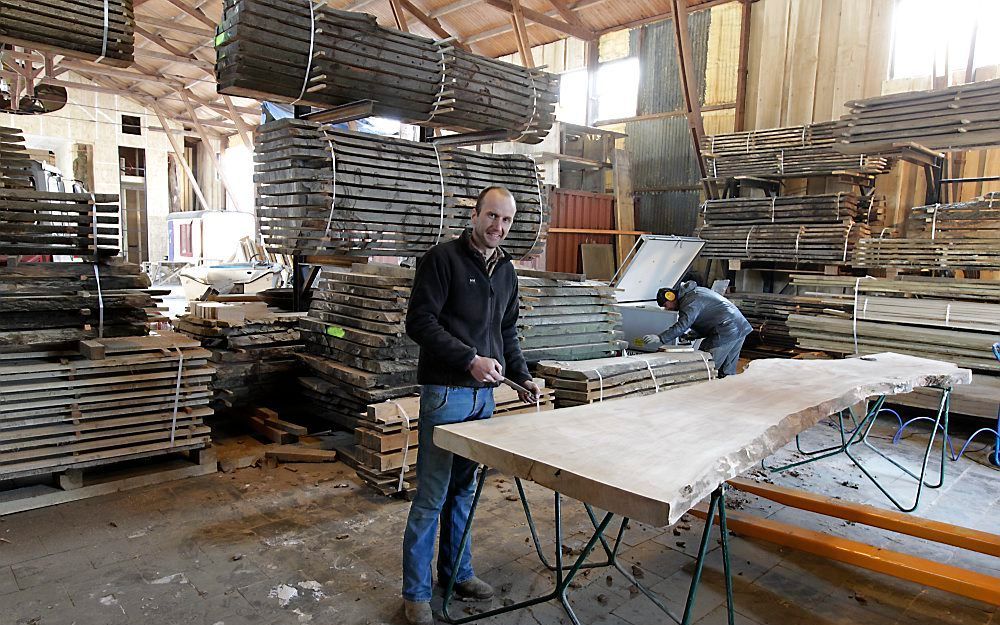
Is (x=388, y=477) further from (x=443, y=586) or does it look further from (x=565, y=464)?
(x=565, y=464)

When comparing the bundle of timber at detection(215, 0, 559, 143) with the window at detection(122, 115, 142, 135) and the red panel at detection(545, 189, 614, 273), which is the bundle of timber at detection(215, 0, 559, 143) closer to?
the red panel at detection(545, 189, 614, 273)

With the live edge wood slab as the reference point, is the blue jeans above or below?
below

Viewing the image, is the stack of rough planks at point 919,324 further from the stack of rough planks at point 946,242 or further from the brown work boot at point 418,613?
the brown work boot at point 418,613

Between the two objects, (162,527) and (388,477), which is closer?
(162,527)

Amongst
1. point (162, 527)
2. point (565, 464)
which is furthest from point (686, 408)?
point (162, 527)

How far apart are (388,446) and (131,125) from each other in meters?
25.2

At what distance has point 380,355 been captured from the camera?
615 cm

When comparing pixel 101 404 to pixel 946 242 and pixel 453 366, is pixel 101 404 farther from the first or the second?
pixel 946 242

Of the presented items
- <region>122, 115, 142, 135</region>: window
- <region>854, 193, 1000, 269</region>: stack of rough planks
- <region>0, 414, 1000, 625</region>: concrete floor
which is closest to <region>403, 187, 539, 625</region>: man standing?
<region>0, 414, 1000, 625</region>: concrete floor

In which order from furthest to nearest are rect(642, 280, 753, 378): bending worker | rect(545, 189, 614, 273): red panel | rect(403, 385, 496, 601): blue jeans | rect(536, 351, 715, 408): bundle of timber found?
rect(545, 189, 614, 273): red panel, rect(642, 280, 753, 378): bending worker, rect(536, 351, 715, 408): bundle of timber, rect(403, 385, 496, 601): blue jeans

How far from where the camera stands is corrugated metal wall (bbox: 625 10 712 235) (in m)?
14.5

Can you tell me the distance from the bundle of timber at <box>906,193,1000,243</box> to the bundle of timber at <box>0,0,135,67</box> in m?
9.56

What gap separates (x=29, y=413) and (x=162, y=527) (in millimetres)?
1319

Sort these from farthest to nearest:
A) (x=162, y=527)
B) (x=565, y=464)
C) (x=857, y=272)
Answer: (x=857, y=272), (x=162, y=527), (x=565, y=464)
